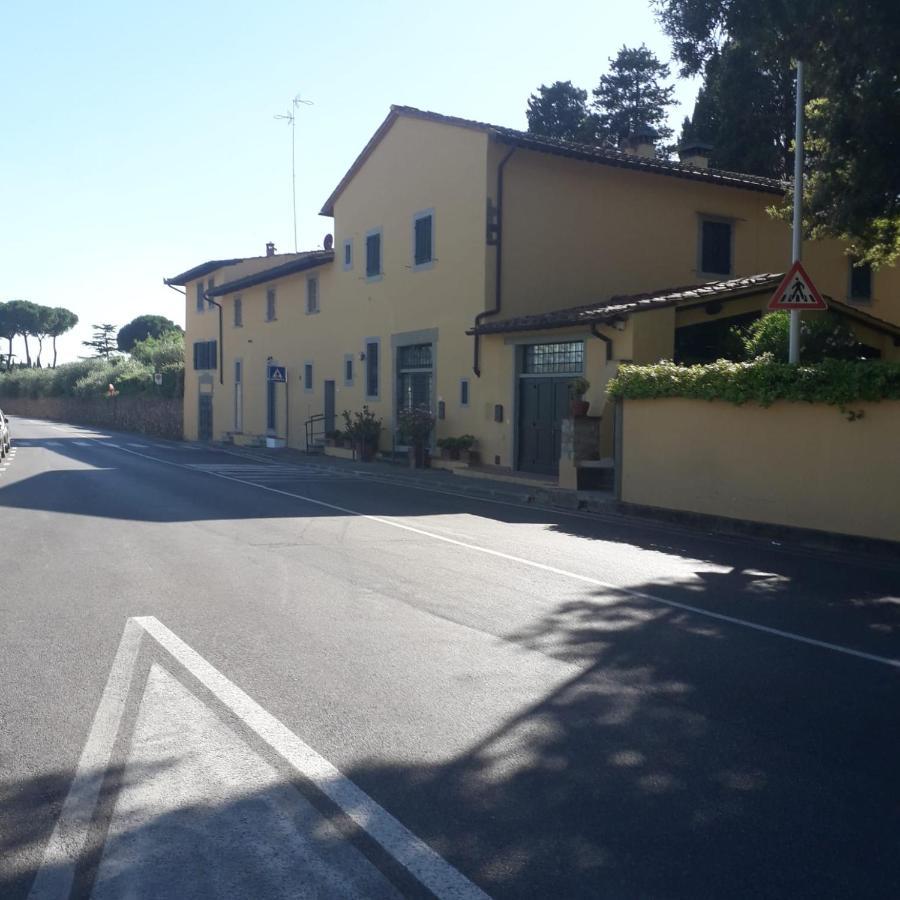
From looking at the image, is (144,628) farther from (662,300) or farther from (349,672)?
(662,300)

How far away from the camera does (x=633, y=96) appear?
1880 inches

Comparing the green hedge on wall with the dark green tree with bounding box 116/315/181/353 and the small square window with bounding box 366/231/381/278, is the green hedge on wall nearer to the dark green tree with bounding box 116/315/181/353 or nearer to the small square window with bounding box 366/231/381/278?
the small square window with bounding box 366/231/381/278

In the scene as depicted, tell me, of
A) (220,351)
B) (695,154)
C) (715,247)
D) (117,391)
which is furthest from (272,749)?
(117,391)

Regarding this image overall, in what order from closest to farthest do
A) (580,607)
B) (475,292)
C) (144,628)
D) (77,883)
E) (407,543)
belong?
(77,883)
(144,628)
(580,607)
(407,543)
(475,292)

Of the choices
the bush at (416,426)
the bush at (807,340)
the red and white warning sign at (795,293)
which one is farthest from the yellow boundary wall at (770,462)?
the bush at (416,426)

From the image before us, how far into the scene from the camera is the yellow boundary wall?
1244 centimetres

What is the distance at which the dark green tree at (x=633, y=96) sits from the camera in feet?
155

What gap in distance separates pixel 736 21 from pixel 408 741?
10.5 metres

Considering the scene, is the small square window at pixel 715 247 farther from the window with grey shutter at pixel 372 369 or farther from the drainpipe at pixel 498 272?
the window with grey shutter at pixel 372 369

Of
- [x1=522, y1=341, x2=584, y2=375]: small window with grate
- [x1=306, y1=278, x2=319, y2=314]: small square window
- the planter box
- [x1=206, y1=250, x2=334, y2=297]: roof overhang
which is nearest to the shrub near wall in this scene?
[x1=206, y1=250, x2=334, y2=297]: roof overhang

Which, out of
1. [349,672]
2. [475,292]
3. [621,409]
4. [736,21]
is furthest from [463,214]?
[349,672]

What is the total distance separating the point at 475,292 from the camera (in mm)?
24016

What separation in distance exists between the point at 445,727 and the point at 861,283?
25445 millimetres

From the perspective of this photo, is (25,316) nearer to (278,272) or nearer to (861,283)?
(278,272)
